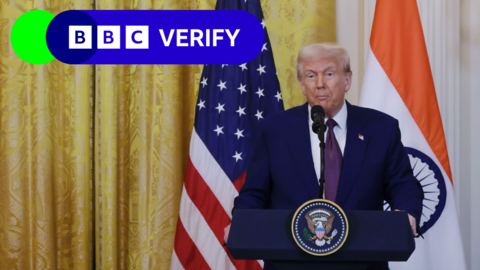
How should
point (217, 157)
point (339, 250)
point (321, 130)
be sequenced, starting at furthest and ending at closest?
point (217, 157)
point (321, 130)
point (339, 250)

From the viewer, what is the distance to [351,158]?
5.17 ft

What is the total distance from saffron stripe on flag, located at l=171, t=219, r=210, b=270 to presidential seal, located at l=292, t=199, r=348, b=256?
5.87 ft

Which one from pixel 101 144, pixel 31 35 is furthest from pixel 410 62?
pixel 31 35

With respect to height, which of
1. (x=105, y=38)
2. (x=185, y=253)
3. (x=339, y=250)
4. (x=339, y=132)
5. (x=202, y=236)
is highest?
(x=105, y=38)

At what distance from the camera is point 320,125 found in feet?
4.18

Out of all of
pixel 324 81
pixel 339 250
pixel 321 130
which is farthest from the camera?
pixel 324 81

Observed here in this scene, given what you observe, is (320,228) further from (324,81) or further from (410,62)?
(410,62)

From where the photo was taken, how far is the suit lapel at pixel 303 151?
1562mm

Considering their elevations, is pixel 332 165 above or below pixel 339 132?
below

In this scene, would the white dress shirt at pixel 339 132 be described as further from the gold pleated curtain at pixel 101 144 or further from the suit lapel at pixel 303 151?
the gold pleated curtain at pixel 101 144

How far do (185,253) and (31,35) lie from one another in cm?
178

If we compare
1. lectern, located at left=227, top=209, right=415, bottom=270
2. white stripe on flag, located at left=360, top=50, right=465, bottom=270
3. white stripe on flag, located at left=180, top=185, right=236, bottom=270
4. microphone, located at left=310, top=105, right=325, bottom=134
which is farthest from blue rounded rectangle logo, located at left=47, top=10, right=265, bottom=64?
lectern, located at left=227, top=209, right=415, bottom=270

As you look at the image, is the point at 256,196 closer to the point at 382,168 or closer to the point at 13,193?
the point at 382,168

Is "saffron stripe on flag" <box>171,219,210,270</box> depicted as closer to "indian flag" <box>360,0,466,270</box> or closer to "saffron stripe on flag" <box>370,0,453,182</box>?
"indian flag" <box>360,0,466,270</box>
